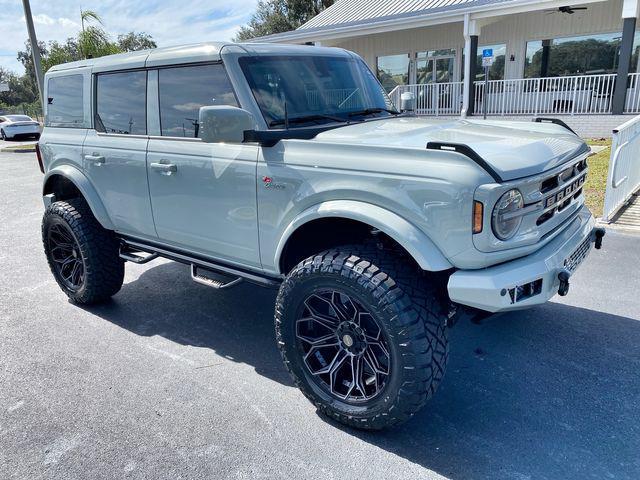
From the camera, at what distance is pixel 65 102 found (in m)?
4.62

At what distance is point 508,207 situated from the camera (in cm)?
244

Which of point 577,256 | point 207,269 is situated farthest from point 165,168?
point 577,256

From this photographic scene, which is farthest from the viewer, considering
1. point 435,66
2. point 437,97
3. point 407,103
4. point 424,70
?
point 424,70

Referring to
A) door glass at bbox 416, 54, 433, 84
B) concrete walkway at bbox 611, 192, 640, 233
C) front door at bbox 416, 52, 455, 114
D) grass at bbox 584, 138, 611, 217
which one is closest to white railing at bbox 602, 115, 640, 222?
concrete walkway at bbox 611, 192, 640, 233

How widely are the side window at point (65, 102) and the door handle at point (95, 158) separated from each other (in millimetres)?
408

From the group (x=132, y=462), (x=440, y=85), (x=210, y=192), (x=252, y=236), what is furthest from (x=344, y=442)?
(x=440, y=85)

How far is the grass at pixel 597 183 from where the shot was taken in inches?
280

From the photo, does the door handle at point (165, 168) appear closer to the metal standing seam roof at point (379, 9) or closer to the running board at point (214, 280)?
the running board at point (214, 280)

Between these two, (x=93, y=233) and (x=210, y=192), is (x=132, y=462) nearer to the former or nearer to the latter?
(x=210, y=192)

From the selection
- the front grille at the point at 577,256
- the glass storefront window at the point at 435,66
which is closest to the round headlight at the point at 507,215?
the front grille at the point at 577,256

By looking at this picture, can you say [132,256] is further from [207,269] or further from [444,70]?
[444,70]

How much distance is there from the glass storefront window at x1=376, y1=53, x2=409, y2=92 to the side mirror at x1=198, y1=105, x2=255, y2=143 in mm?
17615

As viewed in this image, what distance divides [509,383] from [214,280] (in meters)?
2.12

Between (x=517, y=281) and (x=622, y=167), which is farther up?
(x=517, y=281)
